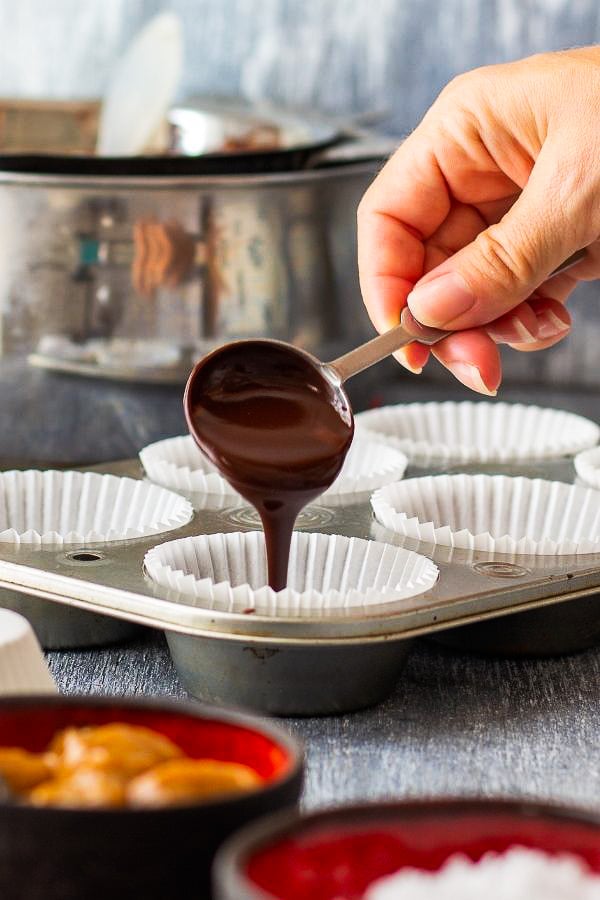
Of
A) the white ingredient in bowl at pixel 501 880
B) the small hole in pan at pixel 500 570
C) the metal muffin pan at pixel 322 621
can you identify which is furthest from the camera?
the small hole in pan at pixel 500 570

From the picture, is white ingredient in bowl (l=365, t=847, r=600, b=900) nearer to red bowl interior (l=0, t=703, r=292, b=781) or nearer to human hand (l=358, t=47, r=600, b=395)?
red bowl interior (l=0, t=703, r=292, b=781)

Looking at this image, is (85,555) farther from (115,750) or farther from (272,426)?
(115,750)

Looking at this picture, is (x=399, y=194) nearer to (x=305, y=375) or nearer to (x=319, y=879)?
(x=305, y=375)

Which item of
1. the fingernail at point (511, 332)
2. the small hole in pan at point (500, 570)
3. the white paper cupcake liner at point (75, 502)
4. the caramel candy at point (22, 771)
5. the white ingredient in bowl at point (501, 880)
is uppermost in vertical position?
the white ingredient in bowl at point (501, 880)

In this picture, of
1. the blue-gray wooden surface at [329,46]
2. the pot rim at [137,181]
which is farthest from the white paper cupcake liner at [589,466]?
the blue-gray wooden surface at [329,46]

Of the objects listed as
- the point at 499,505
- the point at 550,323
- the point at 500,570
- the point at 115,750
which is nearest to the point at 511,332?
the point at 550,323

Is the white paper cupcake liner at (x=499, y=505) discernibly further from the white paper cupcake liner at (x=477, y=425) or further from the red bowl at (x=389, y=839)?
the red bowl at (x=389, y=839)
